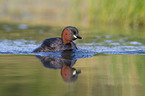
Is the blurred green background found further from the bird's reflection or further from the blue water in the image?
the bird's reflection

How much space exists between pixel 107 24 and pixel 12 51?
1082 cm

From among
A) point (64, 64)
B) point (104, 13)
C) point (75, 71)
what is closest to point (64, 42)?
point (64, 64)

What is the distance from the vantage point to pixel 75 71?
6.94 m

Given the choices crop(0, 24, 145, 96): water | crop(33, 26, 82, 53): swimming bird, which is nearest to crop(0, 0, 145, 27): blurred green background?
crop(0, 24, 145, 96): water

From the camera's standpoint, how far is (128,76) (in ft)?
21.6

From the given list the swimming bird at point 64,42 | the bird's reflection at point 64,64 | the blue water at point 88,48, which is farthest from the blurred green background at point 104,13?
the bird's reflection at point 64,64

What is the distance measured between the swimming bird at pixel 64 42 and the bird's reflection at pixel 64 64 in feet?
0.91

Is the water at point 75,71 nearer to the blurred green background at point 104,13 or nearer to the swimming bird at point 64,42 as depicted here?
the swimming bird at point 64,42

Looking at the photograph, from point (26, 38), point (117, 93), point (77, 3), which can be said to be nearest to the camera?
point (117, 93)

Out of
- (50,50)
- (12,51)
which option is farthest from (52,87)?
(12,51)

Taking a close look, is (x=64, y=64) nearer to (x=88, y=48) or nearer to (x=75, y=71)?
(x=75, y=71)

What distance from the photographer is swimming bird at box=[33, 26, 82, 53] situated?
9545 millimetres

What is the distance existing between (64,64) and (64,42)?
2038 millimetres

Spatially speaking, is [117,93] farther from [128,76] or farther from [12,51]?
[12,51]
